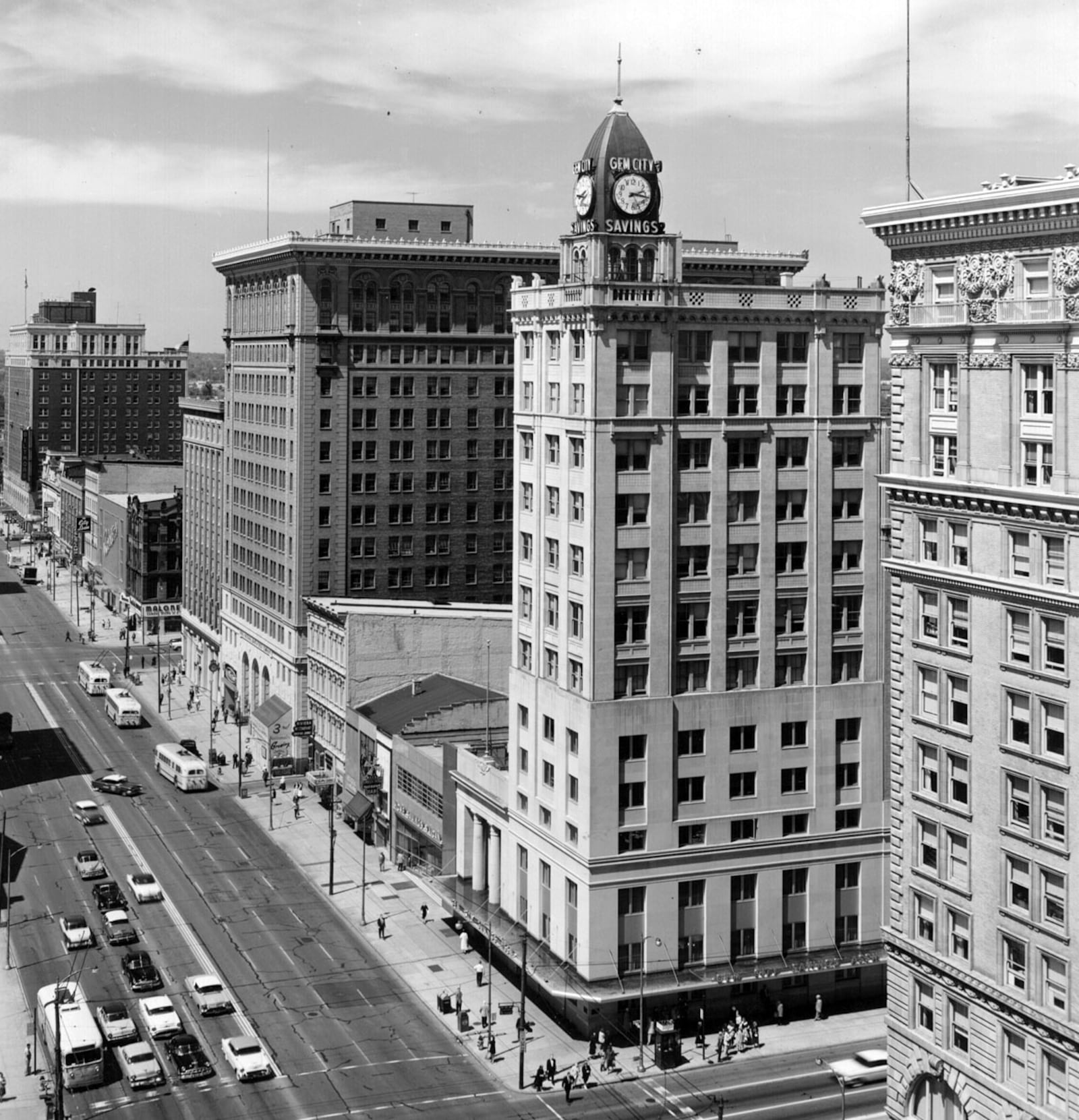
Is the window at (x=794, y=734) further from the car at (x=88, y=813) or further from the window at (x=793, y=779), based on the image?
the car at (x=88, y=813)

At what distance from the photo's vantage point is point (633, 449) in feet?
311

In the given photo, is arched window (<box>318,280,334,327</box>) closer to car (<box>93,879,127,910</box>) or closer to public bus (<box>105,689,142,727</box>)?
public bus (<box>105,689,142,727</box>)

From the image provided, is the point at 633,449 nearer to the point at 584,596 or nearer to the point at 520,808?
the point at 584,596

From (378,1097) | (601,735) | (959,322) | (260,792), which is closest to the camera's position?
(959,322)

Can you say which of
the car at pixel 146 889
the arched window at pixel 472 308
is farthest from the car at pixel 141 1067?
the arched window at pixel 472 308

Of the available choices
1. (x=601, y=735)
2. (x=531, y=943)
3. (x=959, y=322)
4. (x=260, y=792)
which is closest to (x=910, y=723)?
(x=959, y=322)

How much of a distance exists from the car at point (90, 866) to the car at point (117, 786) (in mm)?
22290

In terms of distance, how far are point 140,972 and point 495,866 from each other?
22.5 meters

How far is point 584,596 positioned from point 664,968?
69.8ft

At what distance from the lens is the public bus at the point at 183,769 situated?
14700cm

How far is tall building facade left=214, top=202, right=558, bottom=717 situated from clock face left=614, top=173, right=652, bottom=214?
2256 inches

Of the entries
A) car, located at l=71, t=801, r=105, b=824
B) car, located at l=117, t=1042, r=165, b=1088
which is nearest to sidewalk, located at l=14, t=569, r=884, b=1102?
car, located at l=117, t=1042, r=165, b=1088

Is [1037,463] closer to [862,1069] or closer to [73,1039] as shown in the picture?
[862,1069]

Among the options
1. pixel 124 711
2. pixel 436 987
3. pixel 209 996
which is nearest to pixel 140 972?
pixel 209 996
